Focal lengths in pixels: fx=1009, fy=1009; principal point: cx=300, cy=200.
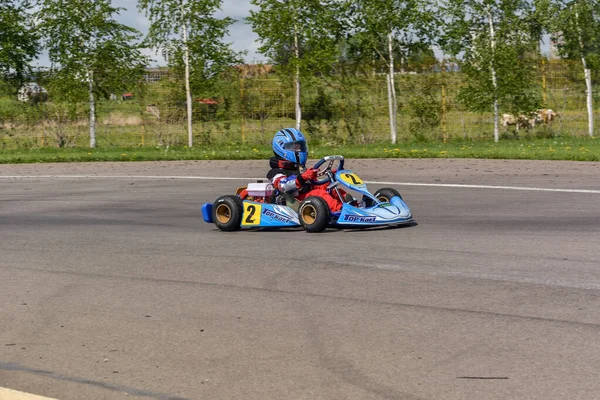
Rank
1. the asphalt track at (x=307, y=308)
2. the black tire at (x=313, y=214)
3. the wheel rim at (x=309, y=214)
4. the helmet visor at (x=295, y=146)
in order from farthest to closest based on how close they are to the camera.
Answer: the helmet visor at (x=295, y=146), the wheel rim at (x=309, y=214), the black tire at (x=313, y=214), the asphalt track at (x=307, y=308)

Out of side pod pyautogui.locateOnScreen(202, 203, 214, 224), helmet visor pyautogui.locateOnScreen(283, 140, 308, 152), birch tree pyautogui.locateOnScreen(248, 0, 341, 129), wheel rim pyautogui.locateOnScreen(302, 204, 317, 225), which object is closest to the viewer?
wheel rim pyautogui.locateOnScreen(302, 204, 317, 225)

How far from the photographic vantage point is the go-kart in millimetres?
10148

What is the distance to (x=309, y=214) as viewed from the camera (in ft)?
33.8

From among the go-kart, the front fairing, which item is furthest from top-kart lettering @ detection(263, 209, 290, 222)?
the front fairing

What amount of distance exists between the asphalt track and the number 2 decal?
0.30 m

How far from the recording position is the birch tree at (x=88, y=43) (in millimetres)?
30344

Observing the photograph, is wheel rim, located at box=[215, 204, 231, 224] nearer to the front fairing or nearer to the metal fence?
the front fairing

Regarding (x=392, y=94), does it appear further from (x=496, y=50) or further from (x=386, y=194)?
(x=386, y=194)

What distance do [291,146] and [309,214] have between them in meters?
0.93

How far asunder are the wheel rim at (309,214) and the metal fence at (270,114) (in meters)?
21.5

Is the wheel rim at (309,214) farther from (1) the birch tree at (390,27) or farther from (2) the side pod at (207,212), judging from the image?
(1) the birch tree at (390,27)

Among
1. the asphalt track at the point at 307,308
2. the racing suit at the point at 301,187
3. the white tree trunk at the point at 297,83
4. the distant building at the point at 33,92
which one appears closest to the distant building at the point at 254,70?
the white tree trunk at the point at 297,83

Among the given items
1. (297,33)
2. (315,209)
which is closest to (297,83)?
(297,33)

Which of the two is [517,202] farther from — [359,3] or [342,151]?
[359,3]
